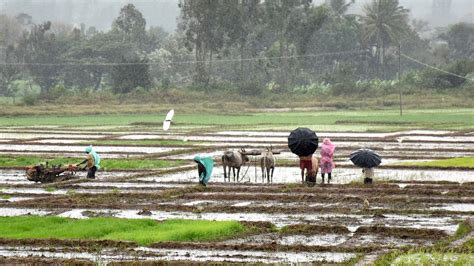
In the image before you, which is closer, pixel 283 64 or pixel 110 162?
pixel 110 162

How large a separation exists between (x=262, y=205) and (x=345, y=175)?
5.34m

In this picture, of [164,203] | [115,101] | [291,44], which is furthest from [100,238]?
[291,44]

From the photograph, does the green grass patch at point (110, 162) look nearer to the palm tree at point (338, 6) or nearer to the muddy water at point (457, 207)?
the muddy water at point (457, 207)

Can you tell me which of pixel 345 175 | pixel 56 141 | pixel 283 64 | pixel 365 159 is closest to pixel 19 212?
pixel 365 159

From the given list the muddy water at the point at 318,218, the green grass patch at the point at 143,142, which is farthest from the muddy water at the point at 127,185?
the green grass patch at the point at 143,142

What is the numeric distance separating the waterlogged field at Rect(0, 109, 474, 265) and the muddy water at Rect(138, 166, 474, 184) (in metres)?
0.04

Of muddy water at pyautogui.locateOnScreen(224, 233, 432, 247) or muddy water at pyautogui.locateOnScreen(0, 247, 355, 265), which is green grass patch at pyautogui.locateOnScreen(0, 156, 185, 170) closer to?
muddy water at pyautogui.locateOnScreen(224, 233, 432, 247)

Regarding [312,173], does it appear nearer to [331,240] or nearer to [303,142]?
[303,142]

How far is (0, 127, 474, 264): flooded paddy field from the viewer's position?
1221 centimetres

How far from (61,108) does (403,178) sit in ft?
116

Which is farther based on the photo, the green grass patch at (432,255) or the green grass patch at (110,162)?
the green grass patch at (110,162)

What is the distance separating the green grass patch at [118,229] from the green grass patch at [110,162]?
30.3 feet

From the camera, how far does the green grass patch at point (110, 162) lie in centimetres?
2432

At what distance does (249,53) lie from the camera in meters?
73.7
